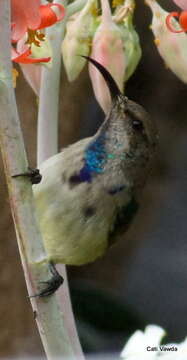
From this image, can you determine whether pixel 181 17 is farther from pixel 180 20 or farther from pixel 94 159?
pixel 94 159

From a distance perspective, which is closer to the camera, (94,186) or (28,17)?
(28,17)

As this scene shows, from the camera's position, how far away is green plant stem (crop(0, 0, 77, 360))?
1.38ft

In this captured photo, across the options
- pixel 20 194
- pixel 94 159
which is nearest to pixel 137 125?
pixel 94 159

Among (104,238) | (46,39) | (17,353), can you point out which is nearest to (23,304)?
(17,353)

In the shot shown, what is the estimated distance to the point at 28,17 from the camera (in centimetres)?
48

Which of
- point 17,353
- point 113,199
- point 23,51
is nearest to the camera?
point 23,51

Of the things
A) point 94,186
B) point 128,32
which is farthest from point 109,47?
point 94,186

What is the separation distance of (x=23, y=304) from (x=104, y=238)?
0.19 metres

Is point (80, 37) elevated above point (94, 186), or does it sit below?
above

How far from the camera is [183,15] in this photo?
0.50 m

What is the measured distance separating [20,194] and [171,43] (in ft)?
0.58

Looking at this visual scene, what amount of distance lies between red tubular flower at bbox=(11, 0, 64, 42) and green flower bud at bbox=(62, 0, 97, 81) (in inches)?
Answer: 1.6

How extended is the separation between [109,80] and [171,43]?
2.2 inches

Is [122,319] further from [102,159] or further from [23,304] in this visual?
[102,159]
